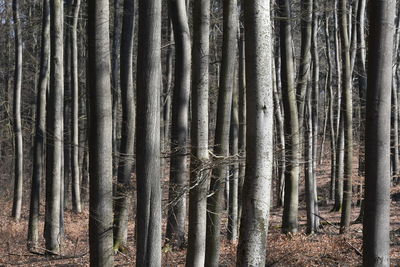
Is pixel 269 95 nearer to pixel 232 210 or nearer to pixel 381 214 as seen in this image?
pixel 381 214

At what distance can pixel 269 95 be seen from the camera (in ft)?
20.1

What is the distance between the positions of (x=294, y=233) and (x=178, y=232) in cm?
297

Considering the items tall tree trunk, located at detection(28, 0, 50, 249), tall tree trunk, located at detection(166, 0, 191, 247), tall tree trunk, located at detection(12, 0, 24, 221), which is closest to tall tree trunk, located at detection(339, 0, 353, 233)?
tall tree trunk, located at detection(166, 0, 191, 247)

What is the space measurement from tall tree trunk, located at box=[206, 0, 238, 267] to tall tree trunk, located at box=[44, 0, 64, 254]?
5463 millimetres

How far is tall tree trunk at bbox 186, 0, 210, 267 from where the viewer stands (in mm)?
8859

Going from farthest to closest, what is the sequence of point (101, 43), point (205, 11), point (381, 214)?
point (205, 11)
point (101, 43)
point (381, 214)

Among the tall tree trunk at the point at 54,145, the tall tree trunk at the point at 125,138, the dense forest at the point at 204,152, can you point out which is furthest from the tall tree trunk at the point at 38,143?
the tall tree trunk at the point at 125,138

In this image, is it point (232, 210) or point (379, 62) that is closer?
point (379, 62)

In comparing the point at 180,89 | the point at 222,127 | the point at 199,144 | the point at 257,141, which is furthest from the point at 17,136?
the point at 257,141

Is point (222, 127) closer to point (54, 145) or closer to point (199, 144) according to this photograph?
point (199, 144)

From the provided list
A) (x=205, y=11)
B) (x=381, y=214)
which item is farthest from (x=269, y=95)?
(x=205, y=11)

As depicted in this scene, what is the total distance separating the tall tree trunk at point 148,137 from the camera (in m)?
7.88

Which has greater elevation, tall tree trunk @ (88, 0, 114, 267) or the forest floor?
tall tree trunk @ (88, 0, 114, 267)

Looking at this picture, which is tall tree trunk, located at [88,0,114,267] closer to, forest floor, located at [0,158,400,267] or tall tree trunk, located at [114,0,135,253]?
forest floor, located at [0,158,400,267]
